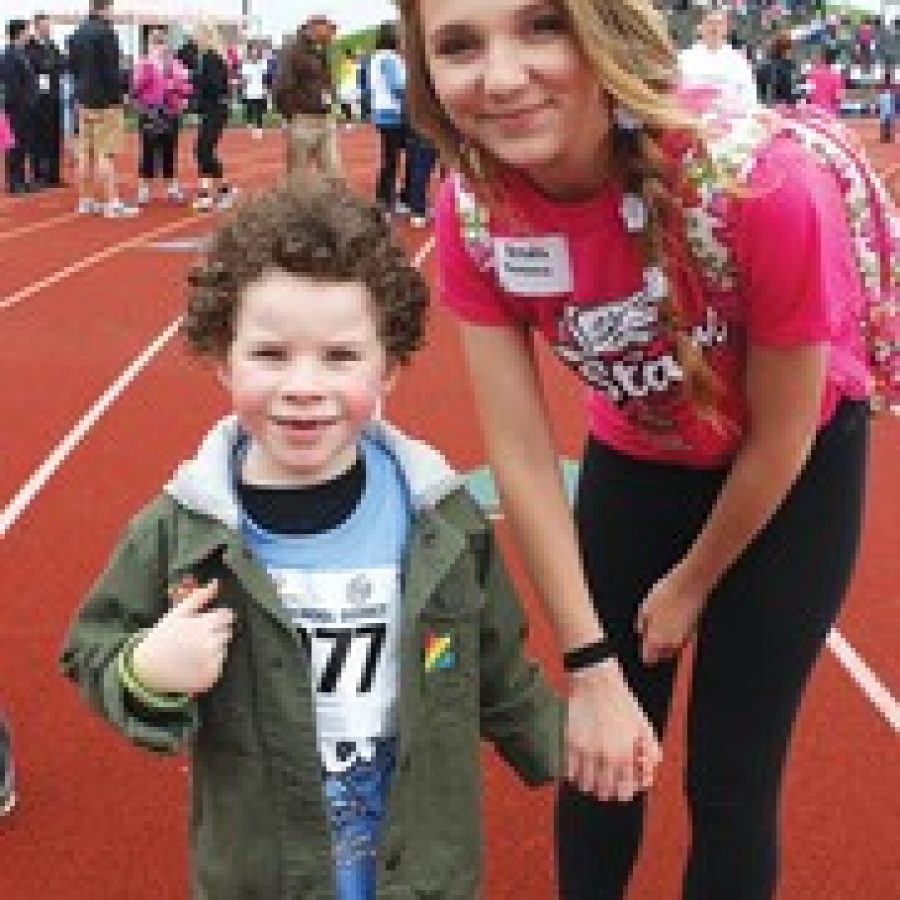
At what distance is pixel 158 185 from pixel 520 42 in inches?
650

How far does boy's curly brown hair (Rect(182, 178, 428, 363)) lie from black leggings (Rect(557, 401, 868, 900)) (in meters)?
0.57

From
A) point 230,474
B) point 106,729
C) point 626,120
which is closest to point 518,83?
point 626,120

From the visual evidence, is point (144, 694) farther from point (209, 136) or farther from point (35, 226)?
point (209, 136)

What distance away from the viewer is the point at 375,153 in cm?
2389

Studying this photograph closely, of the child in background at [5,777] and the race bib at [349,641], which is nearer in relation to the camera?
the race bib at [349,641]

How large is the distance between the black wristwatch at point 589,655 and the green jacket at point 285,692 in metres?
0.07

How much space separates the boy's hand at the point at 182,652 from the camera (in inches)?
66.0

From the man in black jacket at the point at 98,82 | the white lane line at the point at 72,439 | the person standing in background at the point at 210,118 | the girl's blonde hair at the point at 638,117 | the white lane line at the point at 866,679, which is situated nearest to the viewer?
the girl's blonde hair at the point at 638,117

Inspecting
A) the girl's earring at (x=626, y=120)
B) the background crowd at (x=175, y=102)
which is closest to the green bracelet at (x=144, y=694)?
the girl's earring at (x=626, y=120)

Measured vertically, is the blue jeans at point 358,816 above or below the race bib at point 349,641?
below

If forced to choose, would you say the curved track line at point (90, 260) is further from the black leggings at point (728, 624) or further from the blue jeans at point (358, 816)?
the blue jeans at point (358, 816)

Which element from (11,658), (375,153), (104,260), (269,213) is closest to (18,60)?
(104,260)

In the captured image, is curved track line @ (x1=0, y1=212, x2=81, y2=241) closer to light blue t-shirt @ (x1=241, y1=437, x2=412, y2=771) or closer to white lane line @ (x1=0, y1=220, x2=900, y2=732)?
white lane line @ (x1=0, y1=220, x2=900, y2=732)

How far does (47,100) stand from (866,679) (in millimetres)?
13297
